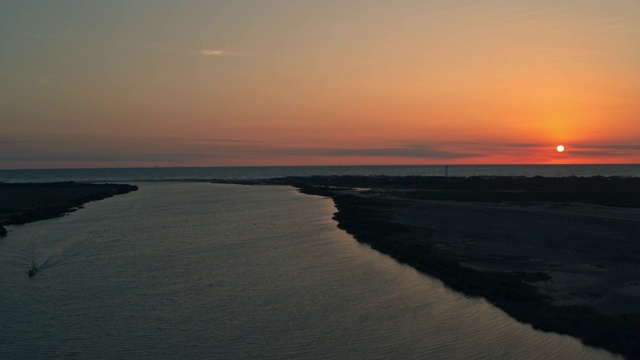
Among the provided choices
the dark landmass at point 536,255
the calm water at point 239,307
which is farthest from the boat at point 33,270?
the dark landmass at point 536,255

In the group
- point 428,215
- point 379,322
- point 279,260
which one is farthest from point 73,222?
point 379,322

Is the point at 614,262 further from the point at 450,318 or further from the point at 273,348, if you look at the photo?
the point at 273,348

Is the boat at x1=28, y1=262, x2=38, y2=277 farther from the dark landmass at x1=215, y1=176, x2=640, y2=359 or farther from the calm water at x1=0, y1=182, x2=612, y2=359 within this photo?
the dark landmass at x1=215, y1=176, x2=640, y2=359

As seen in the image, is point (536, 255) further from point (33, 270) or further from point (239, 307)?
point (33, 270)

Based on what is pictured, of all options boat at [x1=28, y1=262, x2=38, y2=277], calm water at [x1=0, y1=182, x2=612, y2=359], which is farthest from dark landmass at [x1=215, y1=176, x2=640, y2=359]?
boat at [x1=28, y1=262, x2=38, y2=277]

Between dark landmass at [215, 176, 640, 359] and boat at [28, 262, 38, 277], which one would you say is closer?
dark landmass at [215, 176, 640, 359]

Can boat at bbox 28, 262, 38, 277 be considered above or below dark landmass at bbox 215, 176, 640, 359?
below

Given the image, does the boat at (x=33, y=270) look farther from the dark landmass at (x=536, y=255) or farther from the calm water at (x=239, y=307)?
the dark landmass at (x=536, y=255)
